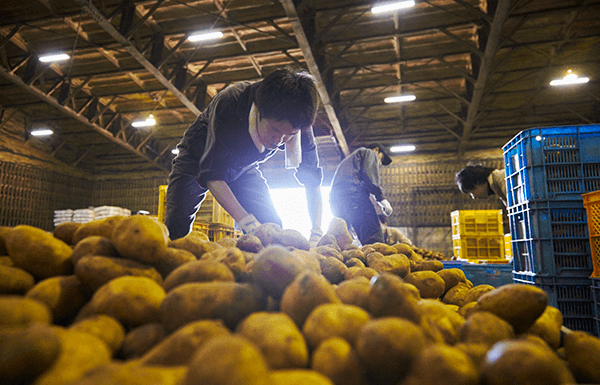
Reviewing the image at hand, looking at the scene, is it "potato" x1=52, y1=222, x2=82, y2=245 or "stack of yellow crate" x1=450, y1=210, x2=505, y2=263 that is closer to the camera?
"potato" x1=52, y1=222, x2=82, y2=245

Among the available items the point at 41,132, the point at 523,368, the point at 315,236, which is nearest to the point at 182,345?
the point at 523,368

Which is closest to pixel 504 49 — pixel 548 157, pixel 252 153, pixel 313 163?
pixel 548 157

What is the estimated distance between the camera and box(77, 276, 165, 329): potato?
0.77 metres

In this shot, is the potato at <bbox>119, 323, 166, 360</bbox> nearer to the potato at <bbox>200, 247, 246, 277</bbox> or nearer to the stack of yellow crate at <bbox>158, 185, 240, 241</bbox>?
the potato at <bbox>200, 247, 246, 277</bbox>

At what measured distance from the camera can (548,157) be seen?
2.98 m

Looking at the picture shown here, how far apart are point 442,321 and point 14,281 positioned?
108 centimetres

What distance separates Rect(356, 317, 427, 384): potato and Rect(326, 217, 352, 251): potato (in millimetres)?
1407

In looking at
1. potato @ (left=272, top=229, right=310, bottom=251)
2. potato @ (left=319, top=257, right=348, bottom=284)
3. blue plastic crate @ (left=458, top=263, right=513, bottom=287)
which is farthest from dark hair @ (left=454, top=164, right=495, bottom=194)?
potato @ (left=319, top=257, right=348, bottom=284)

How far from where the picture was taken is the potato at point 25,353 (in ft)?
1.79

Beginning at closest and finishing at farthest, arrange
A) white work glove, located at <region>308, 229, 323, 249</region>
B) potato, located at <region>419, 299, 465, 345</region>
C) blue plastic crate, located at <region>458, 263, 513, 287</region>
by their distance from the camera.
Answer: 1. potato, located at <region>419, 299, 465, 345</region>
2. white work glove, located at <region>308, 229, 323, 249</region>
3. blue plastic crate, located at <region>458, 263, 513, 287</region>

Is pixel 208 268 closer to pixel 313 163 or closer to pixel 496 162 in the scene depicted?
pixel 313 163

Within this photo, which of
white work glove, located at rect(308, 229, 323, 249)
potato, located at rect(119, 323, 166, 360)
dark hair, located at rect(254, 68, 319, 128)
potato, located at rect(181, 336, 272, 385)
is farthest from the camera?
white work glove, located at rect(308, 229, 323, 249)

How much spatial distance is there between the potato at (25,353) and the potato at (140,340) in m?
0.14

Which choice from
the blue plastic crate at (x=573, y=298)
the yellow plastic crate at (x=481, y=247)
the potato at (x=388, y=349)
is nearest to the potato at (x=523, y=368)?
the potato at (x=388, y=349)
